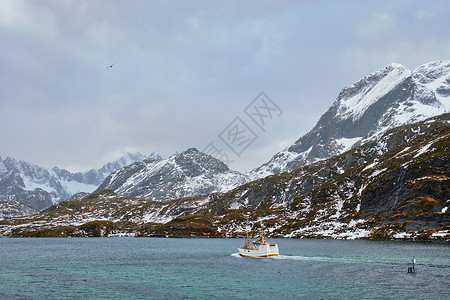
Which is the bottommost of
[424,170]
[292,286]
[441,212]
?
[292,286]

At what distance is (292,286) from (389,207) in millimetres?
150931

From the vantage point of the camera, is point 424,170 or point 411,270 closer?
point 411,270

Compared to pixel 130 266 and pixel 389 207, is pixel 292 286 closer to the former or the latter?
pixel 130 266

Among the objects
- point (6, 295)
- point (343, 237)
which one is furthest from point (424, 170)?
point (6, 295)

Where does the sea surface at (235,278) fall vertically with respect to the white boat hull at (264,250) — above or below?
below

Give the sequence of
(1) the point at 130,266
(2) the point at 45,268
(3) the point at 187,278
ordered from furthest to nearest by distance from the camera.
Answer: (1) the point at 130,266 → (2) the point at 45,268 → (3) the point at 187,278

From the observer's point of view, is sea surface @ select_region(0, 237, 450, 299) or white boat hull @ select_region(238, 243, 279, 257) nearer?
sea surface @ select_region(0, 237, 450, 299)

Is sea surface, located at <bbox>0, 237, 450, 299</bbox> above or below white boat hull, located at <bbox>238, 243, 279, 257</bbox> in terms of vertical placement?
below

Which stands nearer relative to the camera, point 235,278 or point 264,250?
point 235,278

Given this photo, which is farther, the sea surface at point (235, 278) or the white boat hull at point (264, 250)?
the white boat hull at point (264, 250)

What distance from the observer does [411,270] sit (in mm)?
73750

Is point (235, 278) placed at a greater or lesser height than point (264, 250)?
lesser

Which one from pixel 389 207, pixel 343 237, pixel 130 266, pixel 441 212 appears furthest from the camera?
pixel 389 207

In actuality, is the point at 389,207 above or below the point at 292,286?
above
